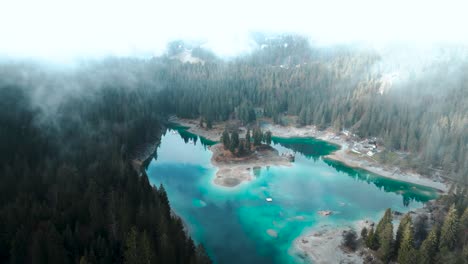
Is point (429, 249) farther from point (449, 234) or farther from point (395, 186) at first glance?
point (395, 186)

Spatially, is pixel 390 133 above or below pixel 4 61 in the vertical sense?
below

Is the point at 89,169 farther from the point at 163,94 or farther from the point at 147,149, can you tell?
the point at 163,94

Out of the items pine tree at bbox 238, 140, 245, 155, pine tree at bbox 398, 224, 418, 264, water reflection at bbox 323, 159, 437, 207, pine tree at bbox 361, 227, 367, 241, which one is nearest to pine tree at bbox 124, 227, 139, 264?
pine tree at bbox 398, 224, 418, 264

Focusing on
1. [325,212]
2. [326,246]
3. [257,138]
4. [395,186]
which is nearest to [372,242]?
[326,246]

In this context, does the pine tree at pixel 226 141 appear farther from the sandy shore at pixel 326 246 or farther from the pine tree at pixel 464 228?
the pine tree at pixel 464 228

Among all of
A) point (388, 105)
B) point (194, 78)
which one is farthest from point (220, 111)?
point (388, 105)
